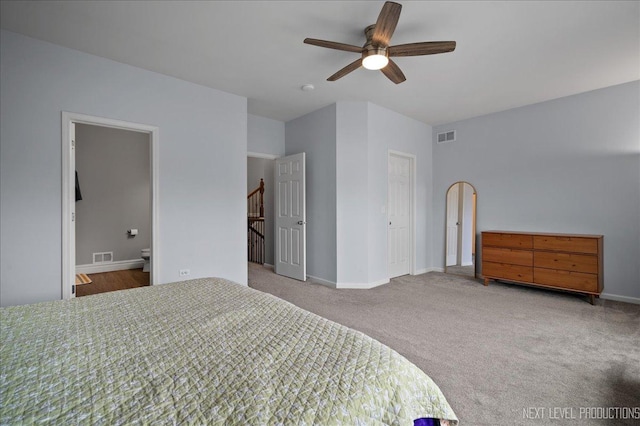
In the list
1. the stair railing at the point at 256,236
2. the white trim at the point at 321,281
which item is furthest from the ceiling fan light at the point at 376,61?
the stair railing at the point at 256,236

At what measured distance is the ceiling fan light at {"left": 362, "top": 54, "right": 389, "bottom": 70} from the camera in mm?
2451

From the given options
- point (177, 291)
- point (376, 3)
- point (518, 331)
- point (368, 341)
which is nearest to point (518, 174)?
point (518, 331)

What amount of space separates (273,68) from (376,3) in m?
1.40

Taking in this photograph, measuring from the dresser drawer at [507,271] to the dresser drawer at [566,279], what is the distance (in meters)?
0.09

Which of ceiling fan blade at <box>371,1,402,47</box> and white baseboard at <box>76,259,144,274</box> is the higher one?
ceiling fan blade at <box>371,1,402,47</box>

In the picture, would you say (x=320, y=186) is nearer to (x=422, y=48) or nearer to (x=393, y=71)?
(x=393, y=71)

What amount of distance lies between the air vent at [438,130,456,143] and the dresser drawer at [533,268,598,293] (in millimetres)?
2551

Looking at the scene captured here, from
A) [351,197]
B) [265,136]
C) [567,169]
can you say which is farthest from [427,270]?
[265,136]

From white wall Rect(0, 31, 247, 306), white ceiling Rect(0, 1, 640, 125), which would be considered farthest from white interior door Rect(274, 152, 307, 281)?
white ceiling Rect(0, 1, 640, 125)

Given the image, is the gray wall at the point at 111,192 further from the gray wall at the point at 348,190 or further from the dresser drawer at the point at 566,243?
the dresser drawer at the point at 566,243

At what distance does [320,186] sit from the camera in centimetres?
463

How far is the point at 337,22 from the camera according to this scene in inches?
97.0

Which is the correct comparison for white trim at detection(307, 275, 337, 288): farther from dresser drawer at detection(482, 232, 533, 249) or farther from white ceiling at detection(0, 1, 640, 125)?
white ceiling at detection(0, 1, 640, 125)

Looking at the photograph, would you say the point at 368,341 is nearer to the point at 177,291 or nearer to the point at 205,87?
the point at 177,291
